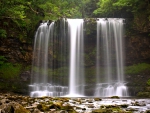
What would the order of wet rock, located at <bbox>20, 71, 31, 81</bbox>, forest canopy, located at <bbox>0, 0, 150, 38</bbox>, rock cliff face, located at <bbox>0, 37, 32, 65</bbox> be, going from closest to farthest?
forest canopy, located at <bbox>0, 0, 150, 38</bbox> < wet rock, located at <bbox>20, 71, 31, 81</bbox> < rock cliff face, located at <bbox>0, 37, 32, 65</bbox>

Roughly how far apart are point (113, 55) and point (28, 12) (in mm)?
11745

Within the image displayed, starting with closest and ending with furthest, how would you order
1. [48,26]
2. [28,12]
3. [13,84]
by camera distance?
[13,84] < [48,26] < [28,12]

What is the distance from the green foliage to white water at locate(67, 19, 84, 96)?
5168 mm

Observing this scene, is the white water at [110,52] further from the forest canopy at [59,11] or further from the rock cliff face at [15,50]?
the rock cliff face at [15,50]

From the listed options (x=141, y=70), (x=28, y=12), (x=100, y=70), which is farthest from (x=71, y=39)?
(x=141, y=70)

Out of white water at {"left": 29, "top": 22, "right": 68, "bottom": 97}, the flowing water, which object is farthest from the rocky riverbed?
the flowing water

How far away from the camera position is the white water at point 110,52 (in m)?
22.9

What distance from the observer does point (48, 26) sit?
79.2 ft

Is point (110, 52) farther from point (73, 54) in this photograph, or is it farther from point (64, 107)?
point (64, 107)

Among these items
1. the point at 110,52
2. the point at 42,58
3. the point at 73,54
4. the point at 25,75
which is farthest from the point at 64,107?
the point at 110,52

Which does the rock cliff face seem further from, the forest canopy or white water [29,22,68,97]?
the forest canopy

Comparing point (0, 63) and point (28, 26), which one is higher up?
point (28, 26)

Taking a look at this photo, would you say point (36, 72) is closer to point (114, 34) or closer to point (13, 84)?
point (13, 84)

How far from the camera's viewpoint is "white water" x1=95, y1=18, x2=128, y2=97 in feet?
75.2
